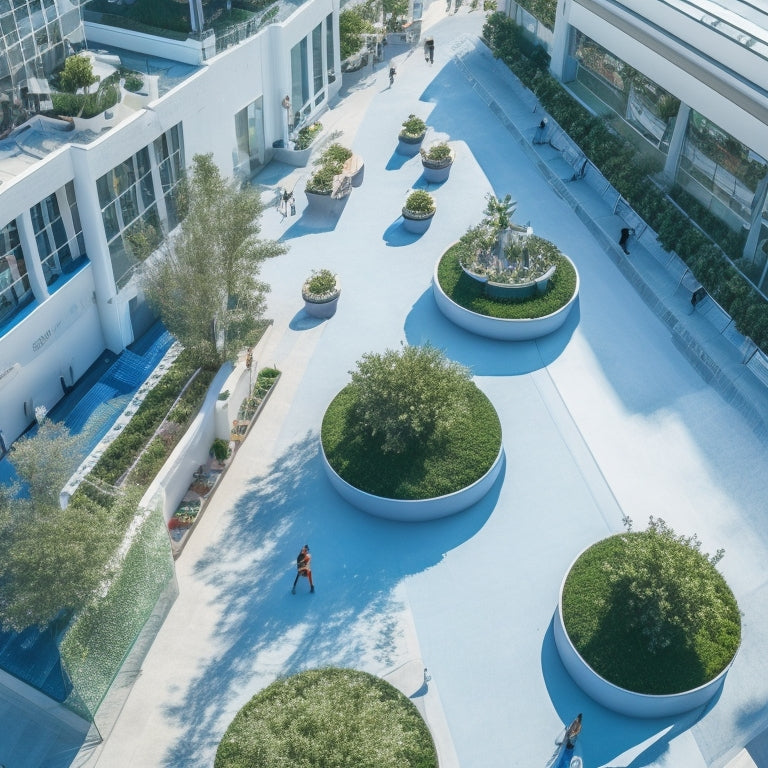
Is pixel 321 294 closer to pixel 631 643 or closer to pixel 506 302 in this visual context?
pixel 506 302

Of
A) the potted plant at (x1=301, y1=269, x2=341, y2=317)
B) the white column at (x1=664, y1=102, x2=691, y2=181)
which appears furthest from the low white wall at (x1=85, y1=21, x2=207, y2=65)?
the white column at (x1=664, y1=102, x2=691, y2=181)

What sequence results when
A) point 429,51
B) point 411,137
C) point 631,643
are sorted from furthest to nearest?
point 429,51 → point 411,137 → point 631,643

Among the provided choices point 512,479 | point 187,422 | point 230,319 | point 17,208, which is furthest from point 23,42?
point 512,479

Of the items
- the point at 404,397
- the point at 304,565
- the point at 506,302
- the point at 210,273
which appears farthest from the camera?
the point at 506,302

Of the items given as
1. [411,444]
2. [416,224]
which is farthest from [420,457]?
[416,224]

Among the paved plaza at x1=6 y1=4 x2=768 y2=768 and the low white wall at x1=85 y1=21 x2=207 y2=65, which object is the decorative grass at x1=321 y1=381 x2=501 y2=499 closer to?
the paved plaza at x1=6 y1=4 x2=768 y2=768
